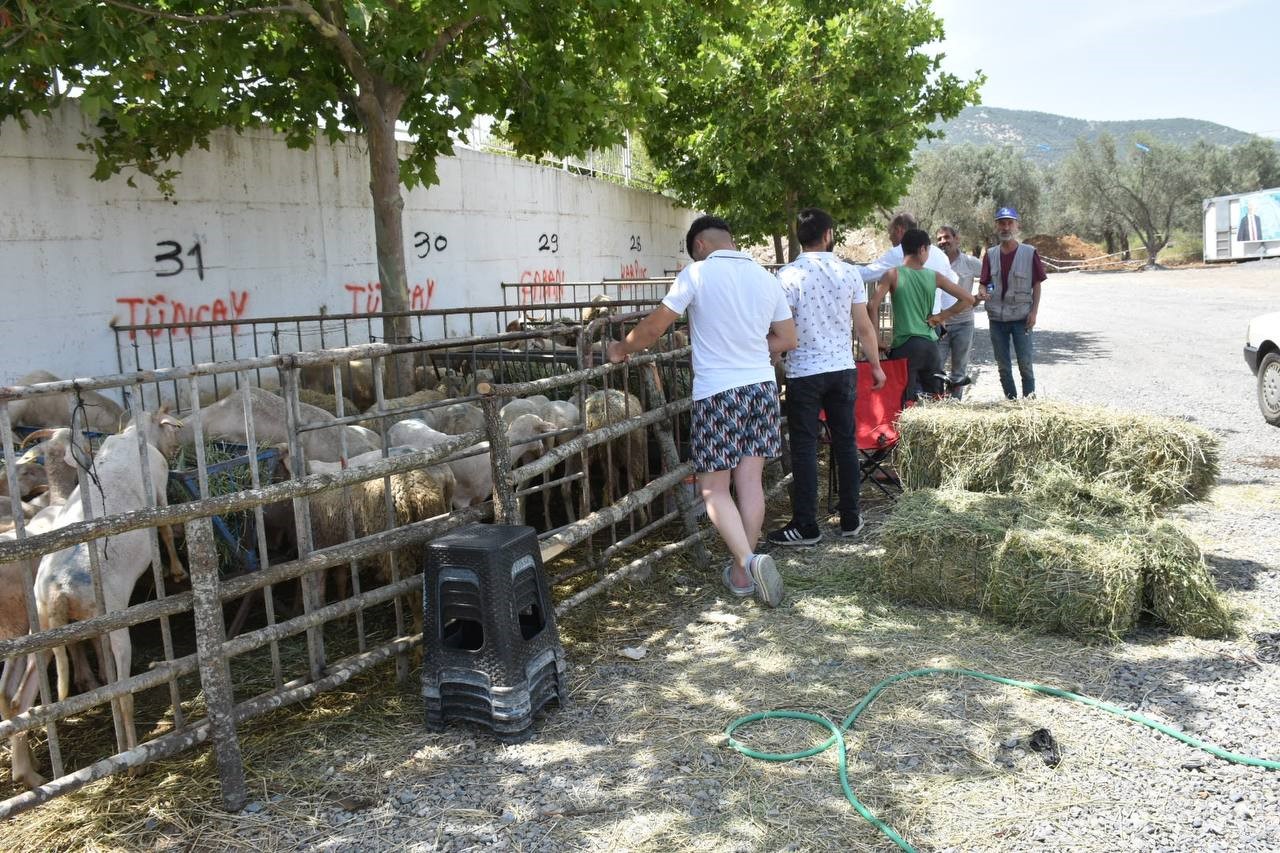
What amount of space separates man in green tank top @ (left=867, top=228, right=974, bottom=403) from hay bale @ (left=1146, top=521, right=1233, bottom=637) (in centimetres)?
269

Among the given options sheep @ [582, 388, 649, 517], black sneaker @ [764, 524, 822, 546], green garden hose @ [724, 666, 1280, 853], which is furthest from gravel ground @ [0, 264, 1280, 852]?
sheep @ [582, 388, 649, 517]

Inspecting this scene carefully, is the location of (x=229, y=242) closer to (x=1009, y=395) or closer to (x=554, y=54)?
(x=554, y=54)

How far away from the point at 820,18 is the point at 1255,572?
45.5 feet

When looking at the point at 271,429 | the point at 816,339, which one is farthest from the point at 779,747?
the point at 271,429

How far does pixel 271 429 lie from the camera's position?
5.93 m

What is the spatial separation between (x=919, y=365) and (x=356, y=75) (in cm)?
502

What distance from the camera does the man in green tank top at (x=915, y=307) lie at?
706cm

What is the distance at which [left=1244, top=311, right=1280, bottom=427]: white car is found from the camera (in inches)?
345

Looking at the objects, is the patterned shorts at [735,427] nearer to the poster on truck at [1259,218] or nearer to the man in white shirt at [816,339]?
the man in white shirt at [816,339]

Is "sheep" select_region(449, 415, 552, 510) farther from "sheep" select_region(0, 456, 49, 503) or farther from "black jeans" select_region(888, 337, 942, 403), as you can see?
"black jeans" select_region(888, 337, 942, 403)

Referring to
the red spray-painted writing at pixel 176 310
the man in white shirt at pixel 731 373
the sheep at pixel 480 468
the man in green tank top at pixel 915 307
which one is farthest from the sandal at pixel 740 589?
the red spray-painted writing at pixel 176 310

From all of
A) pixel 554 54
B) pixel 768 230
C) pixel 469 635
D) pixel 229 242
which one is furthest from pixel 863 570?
pixel 768 230

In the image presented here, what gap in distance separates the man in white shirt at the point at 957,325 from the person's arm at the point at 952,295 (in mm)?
391

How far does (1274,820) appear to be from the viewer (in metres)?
2.96
